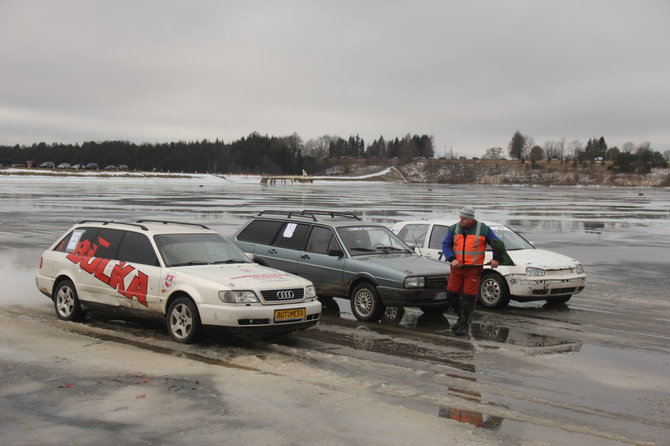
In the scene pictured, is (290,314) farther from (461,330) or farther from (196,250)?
(461,330)

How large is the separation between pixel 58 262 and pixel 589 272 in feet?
39.2

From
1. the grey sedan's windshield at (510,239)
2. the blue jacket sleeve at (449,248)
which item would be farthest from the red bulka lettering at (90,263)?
the grey sedan's windshield at (510,239)

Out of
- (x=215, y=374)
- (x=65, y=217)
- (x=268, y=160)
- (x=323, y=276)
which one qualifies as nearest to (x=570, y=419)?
(x=215, y=374)

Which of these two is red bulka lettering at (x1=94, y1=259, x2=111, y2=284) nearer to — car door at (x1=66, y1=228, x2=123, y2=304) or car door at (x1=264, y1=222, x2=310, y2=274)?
car door at (x1=66, y1=228, x2=123, y2=304)

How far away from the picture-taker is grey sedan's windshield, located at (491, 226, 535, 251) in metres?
13.7

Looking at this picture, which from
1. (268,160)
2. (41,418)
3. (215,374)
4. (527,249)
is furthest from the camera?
(268,160)

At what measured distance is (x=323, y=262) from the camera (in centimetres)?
1182

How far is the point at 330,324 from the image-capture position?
10711 millimetres

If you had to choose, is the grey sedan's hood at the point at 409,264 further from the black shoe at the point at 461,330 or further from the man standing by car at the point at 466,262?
the black shoe at the point at 461,330

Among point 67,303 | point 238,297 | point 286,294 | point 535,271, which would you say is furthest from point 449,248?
point 67,303

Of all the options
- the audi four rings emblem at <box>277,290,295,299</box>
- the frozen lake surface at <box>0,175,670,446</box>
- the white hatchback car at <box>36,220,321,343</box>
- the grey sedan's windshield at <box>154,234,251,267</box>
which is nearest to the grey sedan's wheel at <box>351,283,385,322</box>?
the frozen lake surface at <box>0,175,670,446</box>

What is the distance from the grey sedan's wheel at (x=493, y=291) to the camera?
12.4 m

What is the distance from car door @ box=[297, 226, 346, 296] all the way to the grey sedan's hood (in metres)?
0.36

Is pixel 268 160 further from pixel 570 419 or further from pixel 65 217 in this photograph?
pixel 570 419
